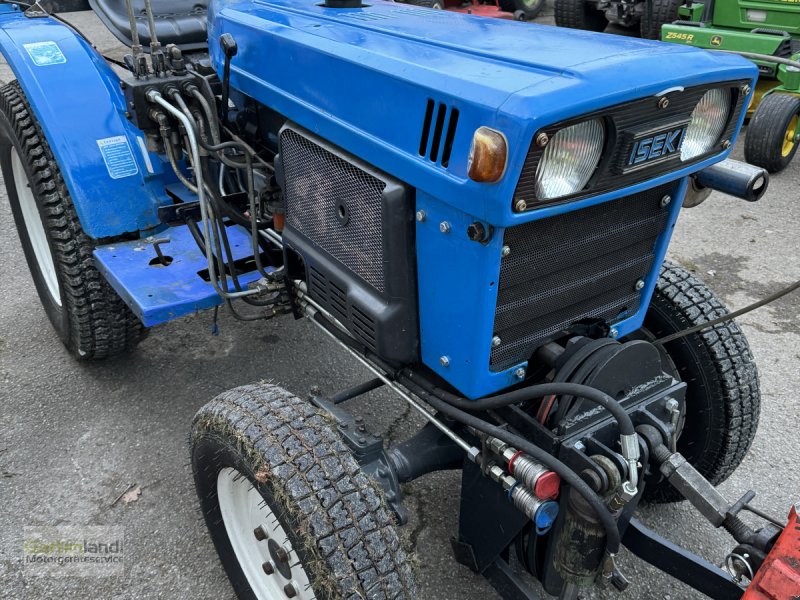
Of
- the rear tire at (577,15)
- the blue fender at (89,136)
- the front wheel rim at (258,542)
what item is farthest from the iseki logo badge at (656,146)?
the rear tire at (577,15)

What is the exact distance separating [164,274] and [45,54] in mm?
872

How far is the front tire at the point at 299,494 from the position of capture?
1.41 m

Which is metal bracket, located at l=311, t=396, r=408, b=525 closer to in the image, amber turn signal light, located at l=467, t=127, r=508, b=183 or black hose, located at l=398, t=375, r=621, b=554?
black hose, located at l=398, t=375, r=621, b=554

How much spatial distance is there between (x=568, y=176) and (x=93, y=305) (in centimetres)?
189

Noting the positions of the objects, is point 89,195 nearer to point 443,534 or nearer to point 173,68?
point 173,68

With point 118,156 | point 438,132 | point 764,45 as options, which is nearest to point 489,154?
point 438,132

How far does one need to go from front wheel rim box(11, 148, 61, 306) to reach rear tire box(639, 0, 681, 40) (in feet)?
18.7

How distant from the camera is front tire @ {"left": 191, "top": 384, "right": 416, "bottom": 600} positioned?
1414 mm

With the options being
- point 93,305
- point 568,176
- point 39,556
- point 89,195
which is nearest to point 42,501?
point 39,556

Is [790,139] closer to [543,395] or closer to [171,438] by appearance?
[543,395]

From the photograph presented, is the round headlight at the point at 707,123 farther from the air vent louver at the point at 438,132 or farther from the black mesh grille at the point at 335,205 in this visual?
the black mesh grille at the point at 335,205

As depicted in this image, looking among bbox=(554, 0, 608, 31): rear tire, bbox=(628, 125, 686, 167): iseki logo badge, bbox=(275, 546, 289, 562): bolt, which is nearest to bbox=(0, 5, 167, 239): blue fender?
bbox=(275, 546, 289, 562): bolt

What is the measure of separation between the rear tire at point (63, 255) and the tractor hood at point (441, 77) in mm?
871

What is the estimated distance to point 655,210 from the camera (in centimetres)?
167
